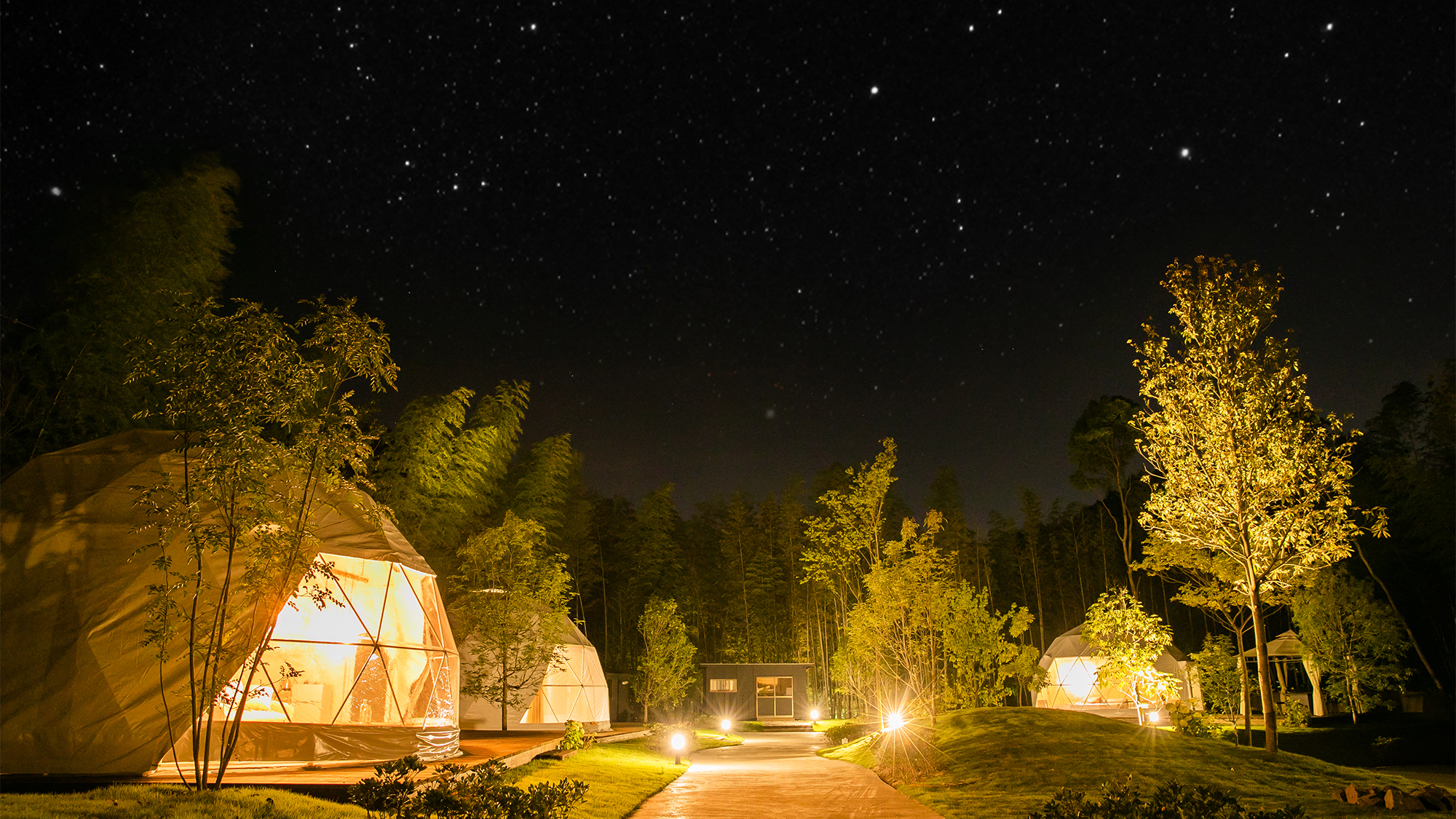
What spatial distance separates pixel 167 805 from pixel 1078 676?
3453cm

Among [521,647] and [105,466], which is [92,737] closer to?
[105,466]

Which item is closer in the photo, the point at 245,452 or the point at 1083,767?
the point at 245,452

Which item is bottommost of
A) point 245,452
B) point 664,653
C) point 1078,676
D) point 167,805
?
point 1078,676

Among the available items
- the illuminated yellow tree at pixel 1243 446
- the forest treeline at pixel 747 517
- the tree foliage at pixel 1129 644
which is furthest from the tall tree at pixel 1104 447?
the illuminated yellow tree at pixel 1243 446

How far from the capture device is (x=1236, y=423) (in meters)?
14.6

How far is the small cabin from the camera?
1515 inches

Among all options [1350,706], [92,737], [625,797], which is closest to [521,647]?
[625,797]

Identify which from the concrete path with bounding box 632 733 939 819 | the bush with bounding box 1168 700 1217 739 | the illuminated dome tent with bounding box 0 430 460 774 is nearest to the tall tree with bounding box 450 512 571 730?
the concrete path with bounding box 632 733 939 819

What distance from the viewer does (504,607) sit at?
21.8 m

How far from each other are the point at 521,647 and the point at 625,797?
12249 millimetres

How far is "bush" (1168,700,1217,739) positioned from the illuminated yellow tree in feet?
11.2

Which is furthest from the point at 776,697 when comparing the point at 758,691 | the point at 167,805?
the point at 167,805

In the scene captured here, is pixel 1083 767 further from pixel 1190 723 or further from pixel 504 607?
pixel 504 607

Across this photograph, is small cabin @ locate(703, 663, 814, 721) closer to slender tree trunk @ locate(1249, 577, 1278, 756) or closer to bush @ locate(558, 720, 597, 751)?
bush @ locate(558, 720, 597, 751)
